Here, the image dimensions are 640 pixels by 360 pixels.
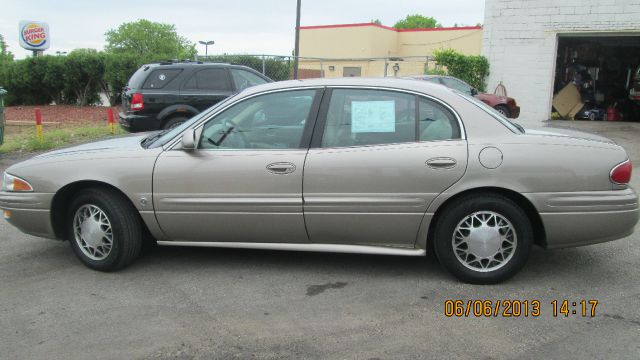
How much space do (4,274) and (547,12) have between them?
1666 centimetres

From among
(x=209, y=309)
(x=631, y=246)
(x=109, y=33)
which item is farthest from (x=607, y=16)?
(x=109, y=33)

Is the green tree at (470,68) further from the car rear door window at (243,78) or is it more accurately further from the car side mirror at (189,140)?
the car side mirror at (189,140)

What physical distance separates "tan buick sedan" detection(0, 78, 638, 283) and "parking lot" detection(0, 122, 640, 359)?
0.28 metres

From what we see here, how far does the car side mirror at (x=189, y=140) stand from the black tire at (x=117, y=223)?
0.70 meters

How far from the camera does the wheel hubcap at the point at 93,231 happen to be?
450 centimetres

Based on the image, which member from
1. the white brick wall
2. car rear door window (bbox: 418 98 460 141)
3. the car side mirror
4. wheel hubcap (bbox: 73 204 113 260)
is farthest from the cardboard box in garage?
wheel hubcap (bbox: 73 204 113 260)

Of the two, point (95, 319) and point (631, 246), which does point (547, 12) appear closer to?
point (631, 246)

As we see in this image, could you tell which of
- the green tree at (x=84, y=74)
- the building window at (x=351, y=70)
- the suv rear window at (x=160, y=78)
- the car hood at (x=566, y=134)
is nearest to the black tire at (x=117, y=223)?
the car hood at (x=566, y=134)

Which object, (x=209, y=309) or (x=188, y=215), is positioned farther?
(x=188, y=215)

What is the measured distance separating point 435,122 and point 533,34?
586 inches

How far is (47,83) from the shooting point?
942 inches

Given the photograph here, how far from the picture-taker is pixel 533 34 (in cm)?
1734

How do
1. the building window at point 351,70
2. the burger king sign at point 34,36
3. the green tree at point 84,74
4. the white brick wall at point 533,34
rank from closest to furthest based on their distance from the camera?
the white brick wall at point 533,34 < the green tree at point 84,74 < the burger king sign at point 34,36 < the building window at point 351,70

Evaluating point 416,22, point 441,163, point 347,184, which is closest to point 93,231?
point 347,184
